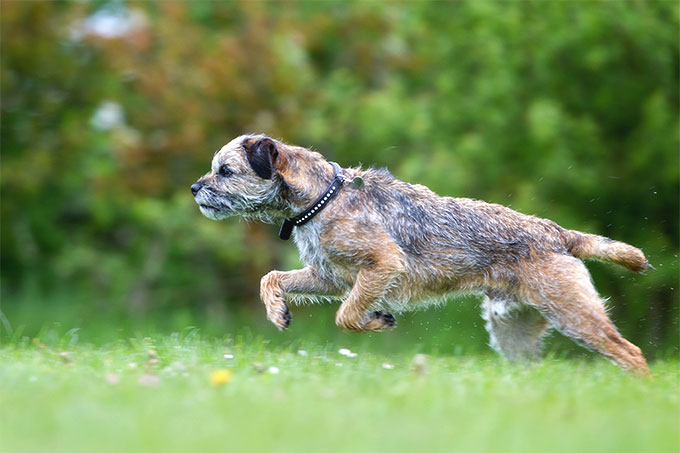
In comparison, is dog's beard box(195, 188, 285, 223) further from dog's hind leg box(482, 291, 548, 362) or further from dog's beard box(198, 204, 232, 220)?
dog's hind leg box(482, 291, 548, 362)

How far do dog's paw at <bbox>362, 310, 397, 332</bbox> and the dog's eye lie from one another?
5.38ft

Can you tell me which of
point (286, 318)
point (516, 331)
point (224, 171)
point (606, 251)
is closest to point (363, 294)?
point (286, 318)

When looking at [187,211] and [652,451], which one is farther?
[187,211]

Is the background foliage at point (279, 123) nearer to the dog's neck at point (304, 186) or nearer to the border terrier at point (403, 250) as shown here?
the border terrier at point (403, 250)

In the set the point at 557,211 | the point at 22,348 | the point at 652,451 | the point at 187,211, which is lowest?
the point at 22,348

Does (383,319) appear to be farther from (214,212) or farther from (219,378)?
(219,378)

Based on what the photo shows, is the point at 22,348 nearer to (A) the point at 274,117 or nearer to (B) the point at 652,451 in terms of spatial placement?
(B) the point at 652,451

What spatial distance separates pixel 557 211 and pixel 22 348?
30.6 feet

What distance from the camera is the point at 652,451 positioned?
3.93 meters

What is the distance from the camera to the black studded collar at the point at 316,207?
23.2 feet

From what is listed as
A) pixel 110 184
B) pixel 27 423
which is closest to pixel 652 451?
pixel 27 423

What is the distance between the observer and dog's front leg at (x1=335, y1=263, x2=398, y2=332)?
7.01 metres

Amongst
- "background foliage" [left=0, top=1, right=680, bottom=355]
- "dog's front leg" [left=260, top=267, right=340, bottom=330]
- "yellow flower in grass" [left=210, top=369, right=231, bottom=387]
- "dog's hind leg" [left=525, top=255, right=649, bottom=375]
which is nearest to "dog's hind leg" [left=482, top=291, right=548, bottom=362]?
"dog's hind leg" [left=525, top=255, right=649, bottom=375]

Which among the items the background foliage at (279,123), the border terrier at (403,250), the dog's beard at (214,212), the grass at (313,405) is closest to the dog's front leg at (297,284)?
the border terrier at (403,250)
